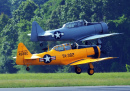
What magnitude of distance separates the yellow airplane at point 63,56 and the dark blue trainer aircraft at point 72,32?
1678mm

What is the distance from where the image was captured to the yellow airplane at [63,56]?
41.4 meters

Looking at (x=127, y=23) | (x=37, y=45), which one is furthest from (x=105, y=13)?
(x=37, y=45)

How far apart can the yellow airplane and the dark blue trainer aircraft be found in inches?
66.1

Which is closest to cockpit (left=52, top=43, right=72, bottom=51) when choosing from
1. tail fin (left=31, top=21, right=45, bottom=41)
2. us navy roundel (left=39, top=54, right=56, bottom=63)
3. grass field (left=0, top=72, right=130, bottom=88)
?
us navy roundel (left=39, top=54, right=56, bottom=63)

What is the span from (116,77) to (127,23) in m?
31.6

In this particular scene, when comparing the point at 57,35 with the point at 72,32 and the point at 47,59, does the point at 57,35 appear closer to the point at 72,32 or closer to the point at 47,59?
the point at 72,32

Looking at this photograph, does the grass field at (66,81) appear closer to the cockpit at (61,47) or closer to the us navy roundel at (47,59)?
the us navy roundel at (47,59)

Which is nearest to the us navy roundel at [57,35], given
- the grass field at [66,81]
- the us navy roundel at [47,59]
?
the us navy roundel at [47,59]

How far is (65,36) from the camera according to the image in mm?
45281

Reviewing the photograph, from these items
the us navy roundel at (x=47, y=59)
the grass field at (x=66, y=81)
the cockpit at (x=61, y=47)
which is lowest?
the grass field at (x=66, y=81)

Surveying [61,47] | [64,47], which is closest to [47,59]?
[61,47]

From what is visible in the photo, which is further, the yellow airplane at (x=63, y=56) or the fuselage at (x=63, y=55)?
the fuselage at (x=63, y=55)

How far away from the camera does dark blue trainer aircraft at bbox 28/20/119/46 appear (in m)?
44.6

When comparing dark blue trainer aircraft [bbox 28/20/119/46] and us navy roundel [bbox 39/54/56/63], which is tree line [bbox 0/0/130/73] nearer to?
dark blue trainer aircraft [bbox 28/20/119/46]
